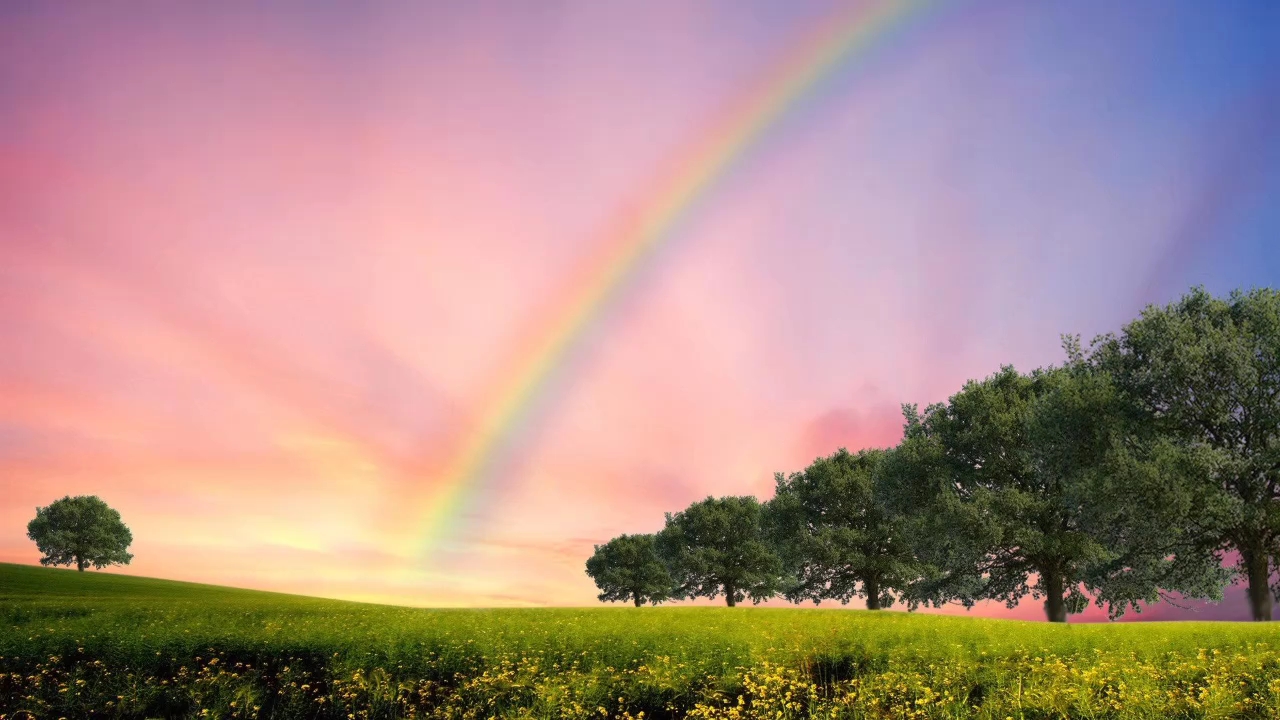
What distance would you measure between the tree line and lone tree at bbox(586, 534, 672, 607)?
120 ft

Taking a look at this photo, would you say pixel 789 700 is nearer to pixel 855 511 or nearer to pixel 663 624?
pixel 663 624

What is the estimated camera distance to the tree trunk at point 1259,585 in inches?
1405

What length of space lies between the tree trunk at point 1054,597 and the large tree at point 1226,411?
739 centimetres

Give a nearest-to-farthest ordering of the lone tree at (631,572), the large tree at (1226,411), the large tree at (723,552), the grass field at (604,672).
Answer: the grass field at (604,672), the large tree at (1226,411), the large tree at (723,552), the lone tree at (631,572)

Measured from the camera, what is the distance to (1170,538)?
1437 inches

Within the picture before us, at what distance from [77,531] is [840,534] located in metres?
92.0

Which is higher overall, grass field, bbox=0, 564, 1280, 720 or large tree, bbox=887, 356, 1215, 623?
large tree, bbox=887, 356, 1215, 623

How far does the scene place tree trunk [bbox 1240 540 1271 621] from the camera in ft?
117

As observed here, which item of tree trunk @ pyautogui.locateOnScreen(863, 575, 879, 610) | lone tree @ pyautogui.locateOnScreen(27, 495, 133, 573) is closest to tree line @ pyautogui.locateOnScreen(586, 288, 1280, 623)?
tree trunk @ pyautogui.locateOnScreen(863, 575, 879, 610)

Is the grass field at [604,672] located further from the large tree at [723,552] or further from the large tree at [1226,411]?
the large tree at [723,552]

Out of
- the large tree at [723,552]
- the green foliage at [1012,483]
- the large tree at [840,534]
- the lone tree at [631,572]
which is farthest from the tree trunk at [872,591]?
the lone tree at [631,572]

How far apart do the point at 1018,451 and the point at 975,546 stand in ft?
20.8

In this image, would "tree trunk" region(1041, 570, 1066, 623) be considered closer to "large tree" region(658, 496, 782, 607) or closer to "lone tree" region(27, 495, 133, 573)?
"large tree" region(658, 496, 782, 607)

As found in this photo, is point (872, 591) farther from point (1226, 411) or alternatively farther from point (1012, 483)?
point (1226, 411)
